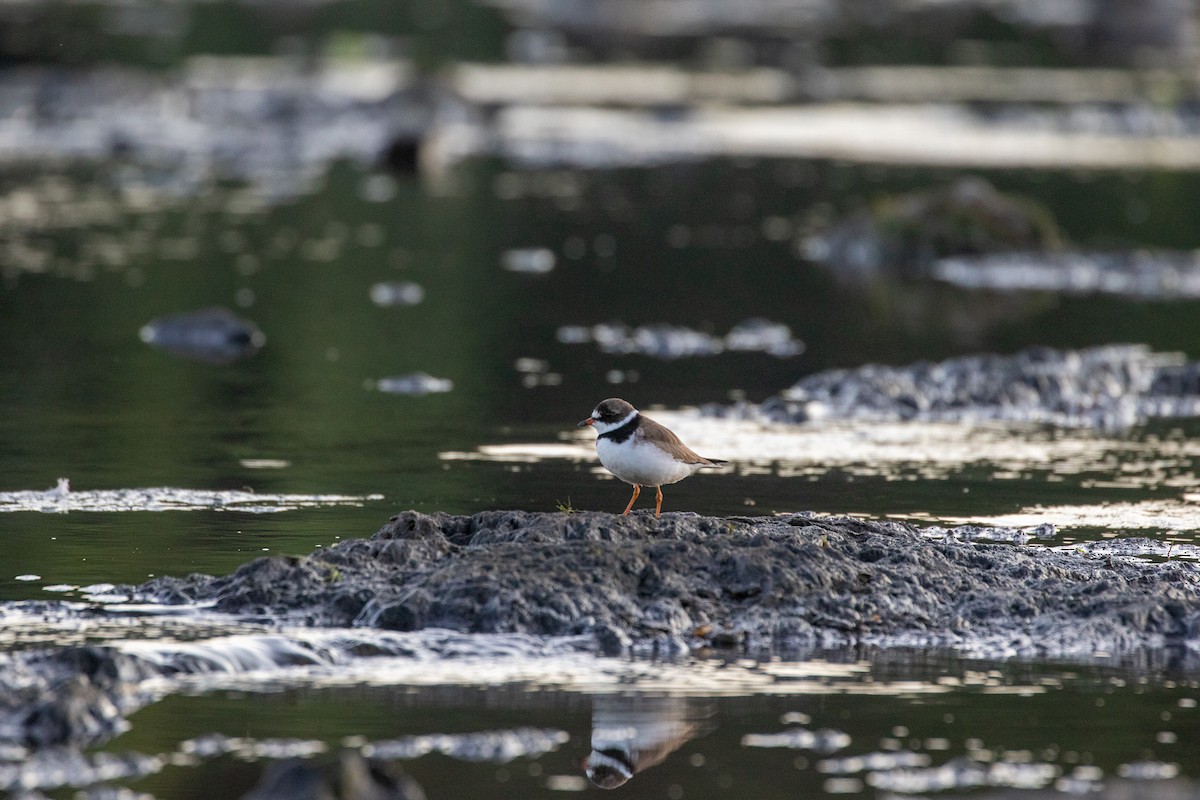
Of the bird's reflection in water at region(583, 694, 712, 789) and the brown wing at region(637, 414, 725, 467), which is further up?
the brown wing at region(637, 414, 725, 467)

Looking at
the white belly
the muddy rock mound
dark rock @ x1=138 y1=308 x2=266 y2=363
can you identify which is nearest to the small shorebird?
the white belly

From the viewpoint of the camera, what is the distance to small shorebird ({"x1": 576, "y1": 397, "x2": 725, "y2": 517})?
33.9ft

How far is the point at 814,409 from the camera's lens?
16.2 metres

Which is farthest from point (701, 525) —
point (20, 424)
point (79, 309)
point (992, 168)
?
point (992, 168)

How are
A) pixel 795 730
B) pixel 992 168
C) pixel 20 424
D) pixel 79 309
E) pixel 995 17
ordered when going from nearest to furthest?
pixel 795 730, pixel 20 424, pixel 79 309, pixel 992 168, pixel 995 17

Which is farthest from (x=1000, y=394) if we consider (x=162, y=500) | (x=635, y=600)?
(x=635, y=600)

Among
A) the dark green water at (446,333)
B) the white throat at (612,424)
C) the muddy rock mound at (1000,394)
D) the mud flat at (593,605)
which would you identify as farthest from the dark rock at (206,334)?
the mud flat at (593,605)

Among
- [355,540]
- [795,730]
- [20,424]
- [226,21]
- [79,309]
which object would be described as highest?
[226,21]

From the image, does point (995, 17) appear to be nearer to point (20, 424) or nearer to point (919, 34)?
point (919, 34)

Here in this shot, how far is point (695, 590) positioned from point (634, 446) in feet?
3.23

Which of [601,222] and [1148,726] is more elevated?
[601,222]

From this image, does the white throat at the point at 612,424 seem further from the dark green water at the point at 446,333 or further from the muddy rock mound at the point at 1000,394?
the muddy rock mound at the point at 1000,394

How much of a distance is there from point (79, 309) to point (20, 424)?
6.50m

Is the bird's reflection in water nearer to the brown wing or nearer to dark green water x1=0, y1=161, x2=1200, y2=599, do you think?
the brown wing
